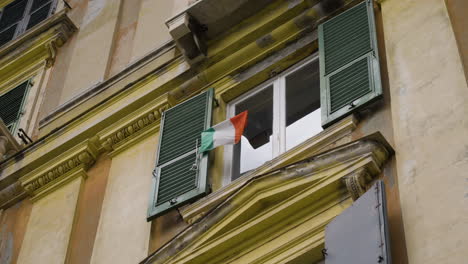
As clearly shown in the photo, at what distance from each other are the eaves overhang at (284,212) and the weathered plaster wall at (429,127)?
0.38 metres

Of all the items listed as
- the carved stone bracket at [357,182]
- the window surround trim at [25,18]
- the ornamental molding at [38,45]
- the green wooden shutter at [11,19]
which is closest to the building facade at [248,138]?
the carved stone bracket at [357,182]

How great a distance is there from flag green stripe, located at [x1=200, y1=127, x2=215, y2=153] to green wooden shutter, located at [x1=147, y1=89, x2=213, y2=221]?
9 cm

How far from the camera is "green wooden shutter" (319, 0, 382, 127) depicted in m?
9.99

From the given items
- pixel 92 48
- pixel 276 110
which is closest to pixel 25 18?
pixel 92 48

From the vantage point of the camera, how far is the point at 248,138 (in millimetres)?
11164

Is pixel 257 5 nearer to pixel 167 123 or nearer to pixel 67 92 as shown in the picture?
pixel 167 123

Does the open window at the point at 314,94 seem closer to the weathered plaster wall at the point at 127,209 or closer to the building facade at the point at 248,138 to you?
the building facade at the point at 248,138

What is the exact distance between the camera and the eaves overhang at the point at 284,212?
359 inches

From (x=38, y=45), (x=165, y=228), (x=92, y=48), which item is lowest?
(x=165, y=228)

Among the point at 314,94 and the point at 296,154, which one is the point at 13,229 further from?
the point at 296,154

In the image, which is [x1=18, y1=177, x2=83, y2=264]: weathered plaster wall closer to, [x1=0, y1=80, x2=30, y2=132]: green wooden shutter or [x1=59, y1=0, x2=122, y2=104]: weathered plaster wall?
[x1=59, y1=0, x2=122, y2=104]: weathered plaster wall

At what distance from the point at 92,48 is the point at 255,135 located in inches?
165

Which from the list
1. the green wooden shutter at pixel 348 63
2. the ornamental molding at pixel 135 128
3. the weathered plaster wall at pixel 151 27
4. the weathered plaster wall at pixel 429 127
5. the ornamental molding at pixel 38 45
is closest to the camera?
the weathered plaster wall at pixel 429 127

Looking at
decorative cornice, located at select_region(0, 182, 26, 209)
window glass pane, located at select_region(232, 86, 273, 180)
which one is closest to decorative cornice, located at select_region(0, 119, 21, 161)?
decorative cornice, located at select_region(0, 182, 26, 209)
